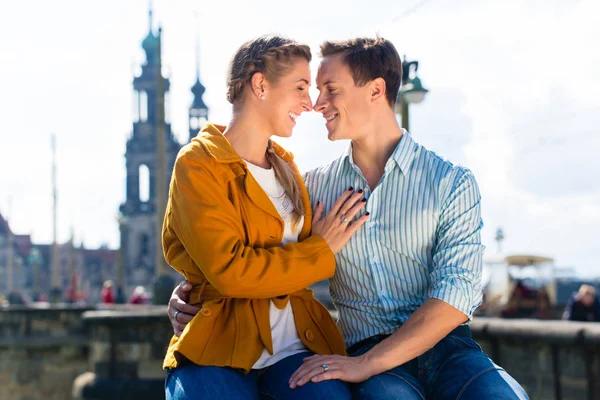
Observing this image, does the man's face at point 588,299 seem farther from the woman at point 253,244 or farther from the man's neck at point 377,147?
the woman at point 253,244

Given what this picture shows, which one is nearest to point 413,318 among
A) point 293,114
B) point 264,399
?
point 264,399

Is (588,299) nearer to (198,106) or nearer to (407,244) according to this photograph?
(407,244)

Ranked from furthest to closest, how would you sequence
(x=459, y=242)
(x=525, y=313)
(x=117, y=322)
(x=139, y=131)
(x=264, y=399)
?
(x=139, y=131)
(x=525, y=313)
(x=117, y=322)
(x=459, y=242)
(x=264, y=399)

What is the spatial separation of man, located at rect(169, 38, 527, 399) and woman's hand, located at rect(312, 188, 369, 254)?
6 cm

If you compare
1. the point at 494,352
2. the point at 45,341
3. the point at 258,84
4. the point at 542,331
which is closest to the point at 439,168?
the point at 258,84

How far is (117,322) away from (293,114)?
7.58 meters

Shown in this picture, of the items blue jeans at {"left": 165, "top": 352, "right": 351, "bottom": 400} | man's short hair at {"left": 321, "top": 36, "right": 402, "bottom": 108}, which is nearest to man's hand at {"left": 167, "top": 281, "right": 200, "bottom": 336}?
blue jeans at {"left": 165, "top": 352, "right": 351, "bottom": 400}

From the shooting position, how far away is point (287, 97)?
12.4ft

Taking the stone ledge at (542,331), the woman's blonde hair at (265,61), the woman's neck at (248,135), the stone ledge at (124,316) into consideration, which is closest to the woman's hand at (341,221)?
the woman's blonde hair at (265,61)

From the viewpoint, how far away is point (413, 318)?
3695 mm

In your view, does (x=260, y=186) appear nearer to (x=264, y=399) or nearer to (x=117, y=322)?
(x=264, y=399)

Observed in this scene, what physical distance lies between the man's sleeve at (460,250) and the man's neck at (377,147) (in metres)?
0.35

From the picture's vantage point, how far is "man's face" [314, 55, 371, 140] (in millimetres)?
3994

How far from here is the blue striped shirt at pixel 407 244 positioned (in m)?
3.83
